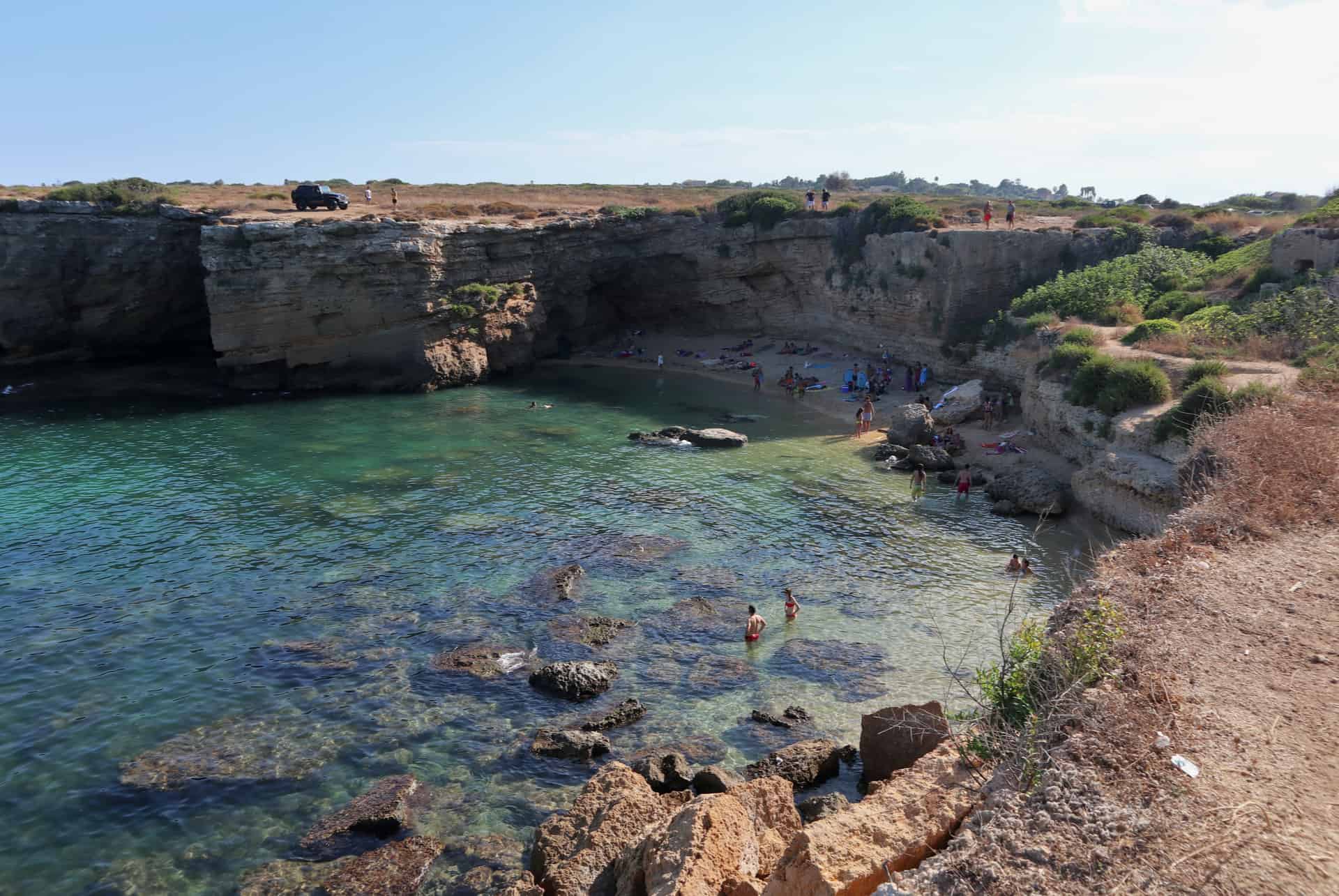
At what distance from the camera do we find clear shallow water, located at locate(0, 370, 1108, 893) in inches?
517

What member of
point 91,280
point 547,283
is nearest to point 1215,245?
point 547,283

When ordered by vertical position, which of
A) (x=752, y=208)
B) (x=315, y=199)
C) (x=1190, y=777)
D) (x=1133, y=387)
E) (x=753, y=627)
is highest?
(x=315, y=199)

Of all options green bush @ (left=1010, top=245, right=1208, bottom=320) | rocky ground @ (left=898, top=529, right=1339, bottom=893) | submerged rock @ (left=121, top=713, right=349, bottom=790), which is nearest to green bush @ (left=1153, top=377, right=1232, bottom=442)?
rocky ground @ (left=898, top=529, right=1339, bottom=893)

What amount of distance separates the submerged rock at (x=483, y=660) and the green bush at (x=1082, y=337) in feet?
75.3

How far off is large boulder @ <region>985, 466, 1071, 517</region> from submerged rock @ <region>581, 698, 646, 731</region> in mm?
15233

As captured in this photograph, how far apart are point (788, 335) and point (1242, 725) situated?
145 feet

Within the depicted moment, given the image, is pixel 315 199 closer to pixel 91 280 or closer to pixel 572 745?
pixel 91 280

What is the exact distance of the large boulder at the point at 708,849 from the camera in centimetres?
821

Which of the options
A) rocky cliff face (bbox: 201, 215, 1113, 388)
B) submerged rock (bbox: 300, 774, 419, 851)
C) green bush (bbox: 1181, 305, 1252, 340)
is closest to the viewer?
submerged rock (bbox: 300, 774, 419, 851)

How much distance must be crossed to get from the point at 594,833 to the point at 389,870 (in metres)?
3.19

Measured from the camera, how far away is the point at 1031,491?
25.8 m

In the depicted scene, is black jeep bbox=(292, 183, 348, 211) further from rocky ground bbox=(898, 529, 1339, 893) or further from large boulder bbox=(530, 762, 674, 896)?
rocky ground bbox=(898, 529, 1339, 893)

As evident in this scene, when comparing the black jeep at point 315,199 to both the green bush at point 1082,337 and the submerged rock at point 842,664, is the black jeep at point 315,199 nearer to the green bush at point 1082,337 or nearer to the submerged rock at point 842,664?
the green bush at point 1082,337

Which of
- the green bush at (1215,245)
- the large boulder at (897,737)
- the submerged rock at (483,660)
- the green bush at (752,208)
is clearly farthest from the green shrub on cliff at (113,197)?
the green bush at (1215,245)
